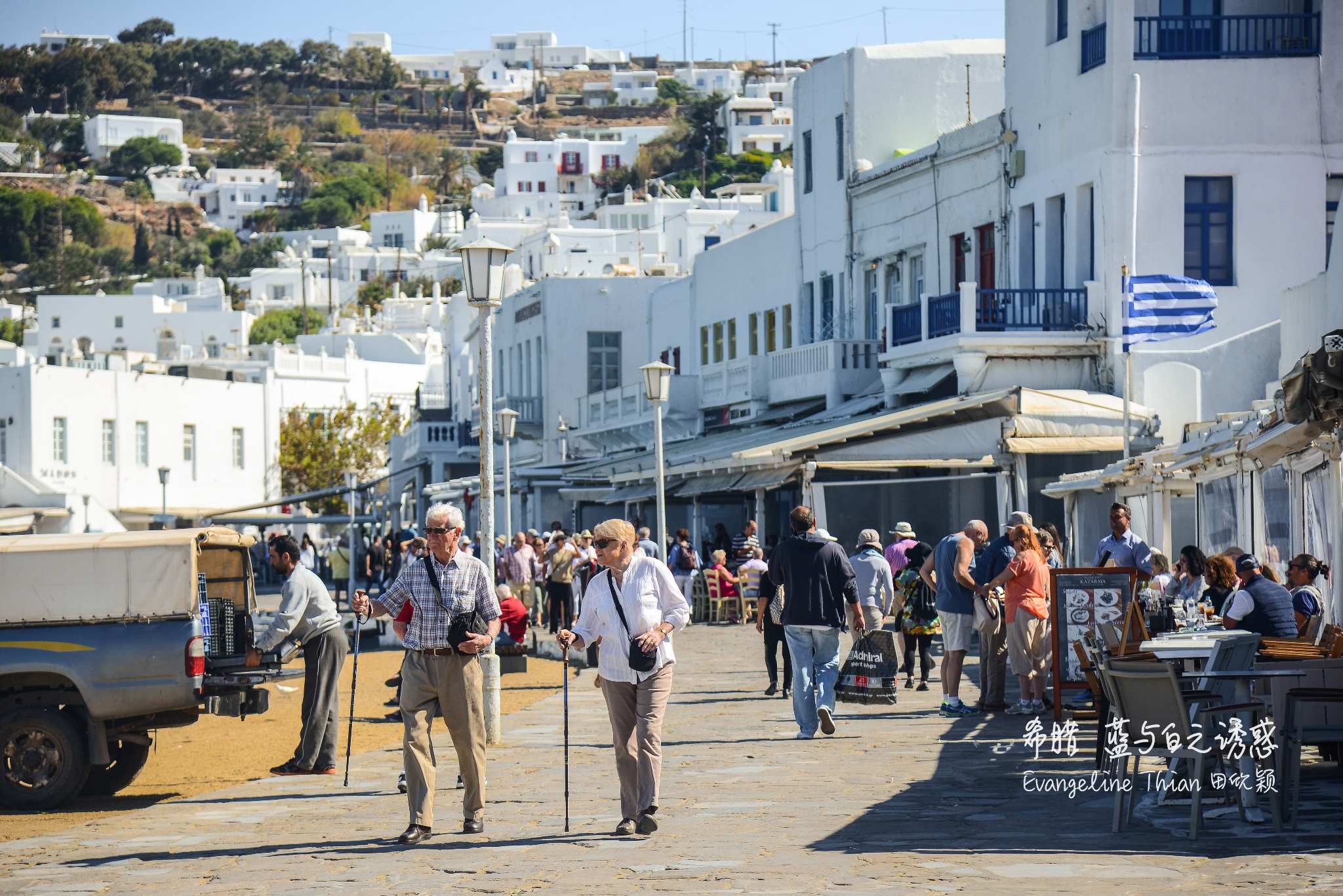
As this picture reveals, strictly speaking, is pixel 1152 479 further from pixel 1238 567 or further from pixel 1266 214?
pixel 1266 214

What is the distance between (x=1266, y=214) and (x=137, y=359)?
59.2m

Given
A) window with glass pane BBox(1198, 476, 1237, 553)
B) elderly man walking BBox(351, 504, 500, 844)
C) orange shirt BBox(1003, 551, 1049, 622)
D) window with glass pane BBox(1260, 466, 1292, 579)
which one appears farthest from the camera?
window with glass pane BBox(1198, 476, 1237, 553)

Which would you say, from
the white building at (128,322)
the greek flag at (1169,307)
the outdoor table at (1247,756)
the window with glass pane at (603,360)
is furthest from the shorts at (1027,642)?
the white building at (128,322)

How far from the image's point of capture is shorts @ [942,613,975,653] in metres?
14.9

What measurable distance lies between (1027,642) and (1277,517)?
3295 millimetres

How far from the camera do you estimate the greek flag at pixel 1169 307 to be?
22797 mm

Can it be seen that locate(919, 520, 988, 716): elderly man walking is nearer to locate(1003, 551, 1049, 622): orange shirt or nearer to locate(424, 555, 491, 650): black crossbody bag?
locate(1003, 551, 1049, 622): orange shirt

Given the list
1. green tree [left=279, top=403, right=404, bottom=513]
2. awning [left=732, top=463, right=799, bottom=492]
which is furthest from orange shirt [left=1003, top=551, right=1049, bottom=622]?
green tree [left=279, top=403, right=404, bottom=513]

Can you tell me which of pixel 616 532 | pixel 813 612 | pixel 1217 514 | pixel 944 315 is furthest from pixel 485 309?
pixel 944 315

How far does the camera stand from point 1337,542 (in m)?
13.7

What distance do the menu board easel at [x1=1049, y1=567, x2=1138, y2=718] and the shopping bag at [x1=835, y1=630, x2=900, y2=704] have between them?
160 centimetres

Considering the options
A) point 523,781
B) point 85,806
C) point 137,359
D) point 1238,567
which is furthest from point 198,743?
point 137,359

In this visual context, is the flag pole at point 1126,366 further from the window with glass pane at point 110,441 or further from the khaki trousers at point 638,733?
the window with glass pane at point 110,441

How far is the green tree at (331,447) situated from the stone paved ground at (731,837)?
179 ft
